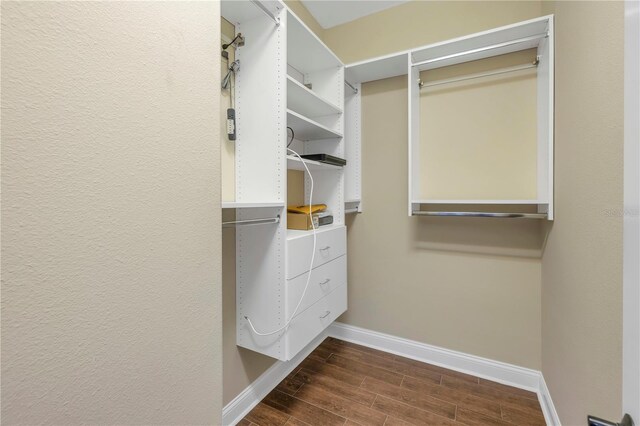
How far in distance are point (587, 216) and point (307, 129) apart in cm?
145

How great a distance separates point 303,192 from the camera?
2172mm

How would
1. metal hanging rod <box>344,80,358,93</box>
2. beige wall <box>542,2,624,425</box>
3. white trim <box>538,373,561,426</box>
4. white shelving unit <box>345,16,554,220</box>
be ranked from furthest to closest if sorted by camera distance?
1. metal hanging rod <box>344,80,358,93</box>
2. white shelving unit <box>345,16,554,220</box>
3. white trim <box>538,373,561,426</box>
4. beige wall <box>542,2,624,425</box>

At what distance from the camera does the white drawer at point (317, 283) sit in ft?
4.72

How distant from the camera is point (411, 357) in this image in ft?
6.89

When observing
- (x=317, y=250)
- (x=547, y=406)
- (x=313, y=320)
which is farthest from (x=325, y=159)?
(x=547, y=406)

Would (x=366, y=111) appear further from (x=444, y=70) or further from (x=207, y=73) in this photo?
(x=207, y=73)

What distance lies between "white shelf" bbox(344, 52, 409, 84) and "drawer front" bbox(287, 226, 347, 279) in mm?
1195

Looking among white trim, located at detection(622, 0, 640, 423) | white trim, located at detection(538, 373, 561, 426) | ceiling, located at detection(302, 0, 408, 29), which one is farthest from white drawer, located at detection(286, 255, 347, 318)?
ceiling, located at detection(302, 0, 408, 29)

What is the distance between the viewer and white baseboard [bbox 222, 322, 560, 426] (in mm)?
1552

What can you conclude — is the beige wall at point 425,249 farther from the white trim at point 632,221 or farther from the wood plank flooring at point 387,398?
the white trim at point 632,221

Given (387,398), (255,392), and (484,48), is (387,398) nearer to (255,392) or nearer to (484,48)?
(255,392)

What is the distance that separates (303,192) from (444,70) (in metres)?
1.35

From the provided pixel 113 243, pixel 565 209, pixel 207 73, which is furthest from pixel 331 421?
pixel 207 73

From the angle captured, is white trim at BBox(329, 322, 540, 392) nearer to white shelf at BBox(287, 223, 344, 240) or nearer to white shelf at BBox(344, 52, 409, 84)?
white shelf at BBox(287, 223, 344, 240)
